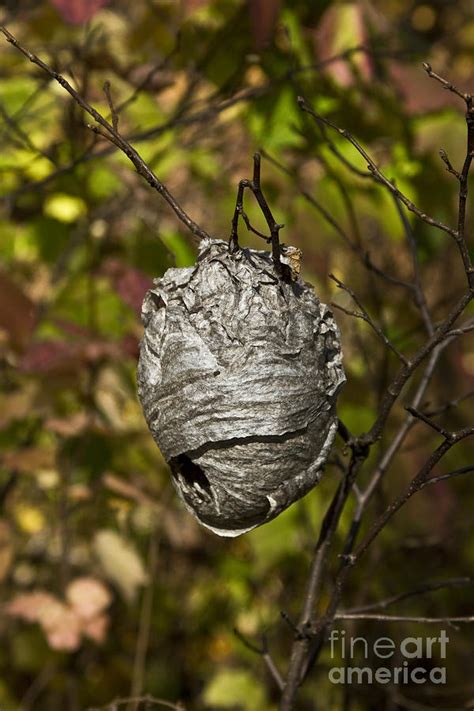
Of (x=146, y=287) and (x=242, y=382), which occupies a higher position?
(x=146, y=287)

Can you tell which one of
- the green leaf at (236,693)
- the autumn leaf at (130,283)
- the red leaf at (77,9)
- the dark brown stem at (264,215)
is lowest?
the green leaf at (236,693)

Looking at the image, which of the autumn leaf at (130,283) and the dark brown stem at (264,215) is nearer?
the dark brown stem at (264,215)

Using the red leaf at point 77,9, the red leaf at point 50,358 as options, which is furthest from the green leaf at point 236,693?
the red leaf at point 77,9

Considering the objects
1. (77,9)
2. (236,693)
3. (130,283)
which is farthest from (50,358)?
(236,693)

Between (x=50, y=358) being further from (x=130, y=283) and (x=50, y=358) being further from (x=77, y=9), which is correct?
(x=77, y=9)

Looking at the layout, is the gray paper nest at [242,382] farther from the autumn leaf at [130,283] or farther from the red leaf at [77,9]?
the red leaf at [77,9]

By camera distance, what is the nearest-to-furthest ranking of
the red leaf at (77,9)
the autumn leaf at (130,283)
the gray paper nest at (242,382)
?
the gray paper nest at (242,382) → the red leaf at (77,9) → the autumn leaf at (130,283)

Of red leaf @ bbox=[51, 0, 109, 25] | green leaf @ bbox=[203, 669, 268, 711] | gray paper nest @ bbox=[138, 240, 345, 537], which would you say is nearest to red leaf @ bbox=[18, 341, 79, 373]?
red leaf @ bbox=[51, 0, 109, 25]

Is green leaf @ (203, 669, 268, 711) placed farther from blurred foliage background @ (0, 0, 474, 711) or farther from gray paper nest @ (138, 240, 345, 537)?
gray paper nest @ (138, 240, 345, 537)
